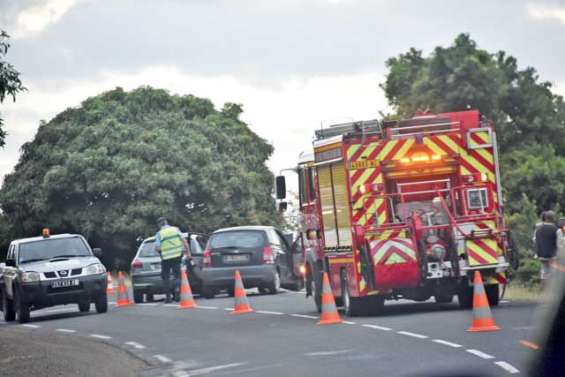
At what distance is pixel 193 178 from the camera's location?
59.5m

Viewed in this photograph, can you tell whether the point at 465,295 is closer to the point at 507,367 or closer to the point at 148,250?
the point at 507,367

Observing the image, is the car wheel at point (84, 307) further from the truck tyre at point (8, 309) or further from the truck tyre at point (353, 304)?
the truck tyre at point (353, 304)

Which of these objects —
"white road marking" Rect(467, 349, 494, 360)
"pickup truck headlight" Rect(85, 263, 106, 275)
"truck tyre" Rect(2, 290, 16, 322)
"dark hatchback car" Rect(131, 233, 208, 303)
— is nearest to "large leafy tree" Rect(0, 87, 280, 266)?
"dark hatchback car" Rect(131, 233, 208, 303)

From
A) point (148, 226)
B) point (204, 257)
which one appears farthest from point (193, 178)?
point (204, 257)

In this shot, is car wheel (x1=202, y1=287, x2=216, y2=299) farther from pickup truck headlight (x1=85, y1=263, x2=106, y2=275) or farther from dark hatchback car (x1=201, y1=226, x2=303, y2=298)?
pickup truck headlight (x1=85, y1=263, x2=106, y2=275)

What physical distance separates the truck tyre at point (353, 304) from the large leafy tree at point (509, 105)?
113ft

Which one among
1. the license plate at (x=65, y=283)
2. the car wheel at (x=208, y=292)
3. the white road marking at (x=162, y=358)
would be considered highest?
the license plate at (x=65, y=283)

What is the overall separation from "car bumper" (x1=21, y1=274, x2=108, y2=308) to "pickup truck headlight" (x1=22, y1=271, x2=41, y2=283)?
79 millimetres

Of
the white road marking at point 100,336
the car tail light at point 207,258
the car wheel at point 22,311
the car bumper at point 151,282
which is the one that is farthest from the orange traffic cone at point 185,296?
the white road marking at point 100,336

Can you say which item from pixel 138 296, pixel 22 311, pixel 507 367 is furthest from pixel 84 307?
pixel 507 367

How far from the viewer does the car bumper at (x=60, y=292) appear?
984 inches

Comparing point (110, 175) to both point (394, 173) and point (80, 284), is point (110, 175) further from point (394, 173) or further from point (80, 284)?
point (394, 173)

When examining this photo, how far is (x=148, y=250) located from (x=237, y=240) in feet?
7.71

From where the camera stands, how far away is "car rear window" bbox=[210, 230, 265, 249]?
29.7 meters
